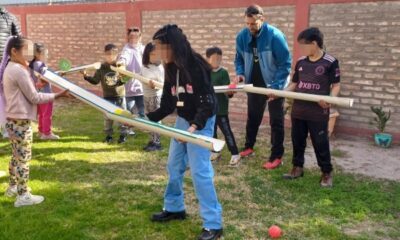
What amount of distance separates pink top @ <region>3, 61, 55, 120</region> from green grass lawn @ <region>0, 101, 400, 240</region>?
1.03 metres

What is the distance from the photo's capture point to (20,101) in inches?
163

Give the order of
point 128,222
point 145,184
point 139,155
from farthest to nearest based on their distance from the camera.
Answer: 1. point 139,155
2. point 145,184
3. point 128,222

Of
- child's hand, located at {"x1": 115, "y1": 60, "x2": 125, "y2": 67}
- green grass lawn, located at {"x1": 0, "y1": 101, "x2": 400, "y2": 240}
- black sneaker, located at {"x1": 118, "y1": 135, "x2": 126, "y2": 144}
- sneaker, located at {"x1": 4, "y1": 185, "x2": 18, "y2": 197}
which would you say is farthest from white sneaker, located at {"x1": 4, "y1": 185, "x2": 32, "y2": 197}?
child's hand, located at {"x1": 115, "y1": 60, "x2": 125, "y2": 67}

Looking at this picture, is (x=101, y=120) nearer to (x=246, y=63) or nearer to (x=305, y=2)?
(x=246, y=63)

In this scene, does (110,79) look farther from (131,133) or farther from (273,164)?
(273,164)

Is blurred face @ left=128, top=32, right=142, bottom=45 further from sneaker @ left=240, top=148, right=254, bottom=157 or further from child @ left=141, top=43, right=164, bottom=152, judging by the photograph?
sneaker @ left=240, top=148, right=254, bottom=157

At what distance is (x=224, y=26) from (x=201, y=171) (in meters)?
5.71

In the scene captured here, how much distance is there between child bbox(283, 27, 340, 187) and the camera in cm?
469

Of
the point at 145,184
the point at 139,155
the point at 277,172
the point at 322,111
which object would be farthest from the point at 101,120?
the point at 322,111

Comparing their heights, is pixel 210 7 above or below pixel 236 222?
above

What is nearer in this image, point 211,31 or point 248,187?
point 248,187

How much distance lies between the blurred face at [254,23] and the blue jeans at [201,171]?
81.4 inches

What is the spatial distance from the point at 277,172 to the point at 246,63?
154 centimetres

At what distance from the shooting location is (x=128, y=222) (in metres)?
4.06
